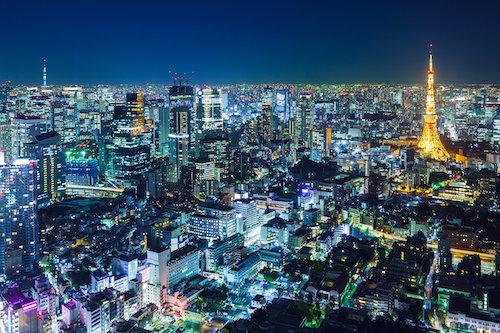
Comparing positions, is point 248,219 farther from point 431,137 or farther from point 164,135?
point 431,137

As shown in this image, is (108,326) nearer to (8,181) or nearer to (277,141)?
(8,181)

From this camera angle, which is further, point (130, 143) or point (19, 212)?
point (130, 143)

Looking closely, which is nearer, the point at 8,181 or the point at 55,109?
the point at 8,181

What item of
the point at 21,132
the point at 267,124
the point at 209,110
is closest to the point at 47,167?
the point at 21,132

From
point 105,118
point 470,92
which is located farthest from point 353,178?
point 470,92

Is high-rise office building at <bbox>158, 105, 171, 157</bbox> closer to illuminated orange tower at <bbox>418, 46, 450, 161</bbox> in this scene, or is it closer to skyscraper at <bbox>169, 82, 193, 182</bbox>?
skyscraper at <bbox>169, 82, 193, 182</bbox>

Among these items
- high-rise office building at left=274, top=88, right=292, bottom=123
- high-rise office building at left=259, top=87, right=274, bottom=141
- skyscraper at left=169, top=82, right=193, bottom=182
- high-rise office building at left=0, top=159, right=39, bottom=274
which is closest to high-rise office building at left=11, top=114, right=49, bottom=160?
skyscraper at left=169, top=82, right=193, bottom=182

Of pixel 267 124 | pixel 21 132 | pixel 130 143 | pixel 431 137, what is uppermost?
pixel 267 124
